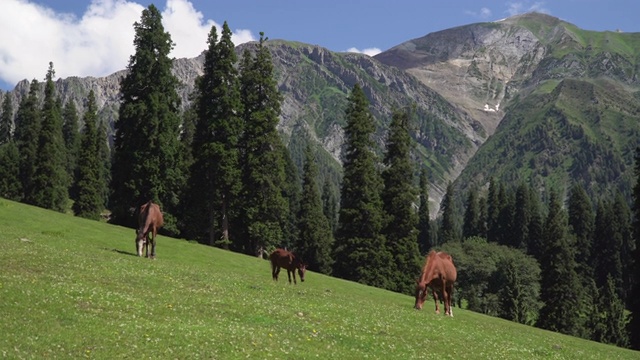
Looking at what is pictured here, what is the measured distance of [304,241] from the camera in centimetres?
10825

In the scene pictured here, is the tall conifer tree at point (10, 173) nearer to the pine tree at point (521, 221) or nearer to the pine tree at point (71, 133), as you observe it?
the pine tree at point (71, 133)

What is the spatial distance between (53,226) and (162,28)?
103 ft

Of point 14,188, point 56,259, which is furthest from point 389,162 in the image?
point 14,188

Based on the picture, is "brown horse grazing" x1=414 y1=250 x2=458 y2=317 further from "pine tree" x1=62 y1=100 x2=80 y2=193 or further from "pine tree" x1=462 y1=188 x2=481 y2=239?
"pine tree" x1=462 y1=188 x2=481 y2=239

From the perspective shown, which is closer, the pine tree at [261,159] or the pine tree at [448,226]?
the pine tree at [261,159]

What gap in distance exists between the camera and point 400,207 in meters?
72.8

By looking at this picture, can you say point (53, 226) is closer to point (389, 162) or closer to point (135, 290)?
point (135, 290)

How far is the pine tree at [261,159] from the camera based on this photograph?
63.9m

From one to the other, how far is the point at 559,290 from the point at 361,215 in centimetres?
4049

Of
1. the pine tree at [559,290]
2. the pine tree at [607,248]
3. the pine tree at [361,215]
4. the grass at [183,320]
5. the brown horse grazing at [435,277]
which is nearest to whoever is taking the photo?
the grass at [183,320]

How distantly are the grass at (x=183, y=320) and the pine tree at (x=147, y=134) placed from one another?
2728 centimetres

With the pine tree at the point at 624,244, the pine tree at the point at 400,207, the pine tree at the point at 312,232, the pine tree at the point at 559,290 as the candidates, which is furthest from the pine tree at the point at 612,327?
the pine tree at the point at 312,232

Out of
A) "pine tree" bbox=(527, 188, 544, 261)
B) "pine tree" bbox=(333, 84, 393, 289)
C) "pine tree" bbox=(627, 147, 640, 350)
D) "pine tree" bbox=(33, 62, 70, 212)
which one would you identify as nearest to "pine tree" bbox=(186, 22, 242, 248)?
"pine tree" bbox=(333, 84, 393, 289)

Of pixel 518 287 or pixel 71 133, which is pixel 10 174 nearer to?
pixel 71 133
